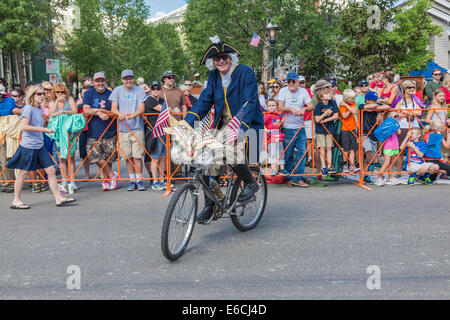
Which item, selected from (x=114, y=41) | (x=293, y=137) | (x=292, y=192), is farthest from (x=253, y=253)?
(x=114, y=41)

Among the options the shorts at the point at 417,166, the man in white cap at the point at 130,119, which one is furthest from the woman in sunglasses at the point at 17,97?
the shorts at the point at 417,166

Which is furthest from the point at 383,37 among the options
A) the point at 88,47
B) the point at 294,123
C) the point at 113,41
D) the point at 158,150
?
the point at 113,41

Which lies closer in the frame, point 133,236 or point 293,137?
point 133,236

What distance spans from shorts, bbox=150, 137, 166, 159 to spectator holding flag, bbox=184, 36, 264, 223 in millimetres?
3562

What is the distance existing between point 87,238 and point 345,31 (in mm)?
25277

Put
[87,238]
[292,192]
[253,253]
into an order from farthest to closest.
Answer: [292,192] < [87,238] < [253,253]

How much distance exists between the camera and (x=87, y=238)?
5.42 m

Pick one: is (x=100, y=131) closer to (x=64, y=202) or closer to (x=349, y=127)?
(x=64, y=202)

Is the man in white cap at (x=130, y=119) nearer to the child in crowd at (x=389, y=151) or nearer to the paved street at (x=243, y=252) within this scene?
the paved street at (x=243, y=252)

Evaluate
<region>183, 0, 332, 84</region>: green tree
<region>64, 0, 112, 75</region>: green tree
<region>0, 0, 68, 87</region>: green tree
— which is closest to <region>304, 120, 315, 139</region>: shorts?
<region>0, 0, 68, 87</region>: green tree

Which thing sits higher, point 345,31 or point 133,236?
point 345,31
